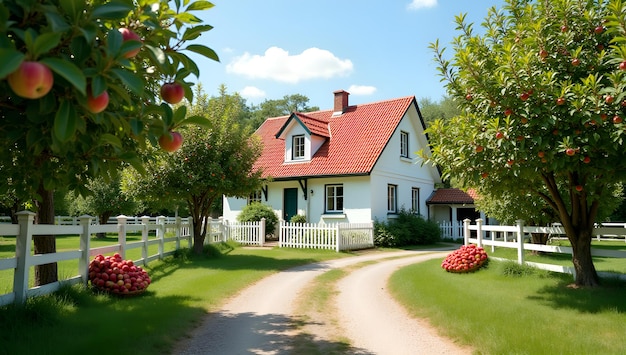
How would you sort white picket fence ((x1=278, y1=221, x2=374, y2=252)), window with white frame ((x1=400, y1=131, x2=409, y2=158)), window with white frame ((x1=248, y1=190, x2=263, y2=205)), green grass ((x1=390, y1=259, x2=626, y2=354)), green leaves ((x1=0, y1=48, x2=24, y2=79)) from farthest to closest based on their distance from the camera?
window with white frame ((x1=248, y1=190, x2=263, y2=205)), window with white frame ((x1=400, y1=131, x2=409, y2=158)), white picket fence ((x1=278, y1=221, x2=374, y2=252)), green grass ((x1=390, y1=259, x2=626, y2=354)), green leaves ((x1=0, y1=48, x2=24, y2=79))

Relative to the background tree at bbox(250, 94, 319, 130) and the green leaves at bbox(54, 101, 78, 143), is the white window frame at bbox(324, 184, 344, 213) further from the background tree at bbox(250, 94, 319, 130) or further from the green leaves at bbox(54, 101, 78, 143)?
the background tree at bbox(250, 94, 319, 130)

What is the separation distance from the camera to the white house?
21.4 metres

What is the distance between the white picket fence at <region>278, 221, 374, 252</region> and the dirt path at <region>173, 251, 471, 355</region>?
7623 mm

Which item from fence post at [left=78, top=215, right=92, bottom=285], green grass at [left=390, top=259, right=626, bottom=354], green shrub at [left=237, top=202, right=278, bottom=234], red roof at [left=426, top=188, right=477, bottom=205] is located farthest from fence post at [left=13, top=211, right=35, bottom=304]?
red roof at [left=426, top=188, right=477, bottom=205]

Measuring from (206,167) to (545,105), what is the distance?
1003 cm

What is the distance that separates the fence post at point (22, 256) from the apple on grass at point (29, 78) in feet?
17.3

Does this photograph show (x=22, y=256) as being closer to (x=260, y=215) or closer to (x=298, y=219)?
(x=260, y=215)

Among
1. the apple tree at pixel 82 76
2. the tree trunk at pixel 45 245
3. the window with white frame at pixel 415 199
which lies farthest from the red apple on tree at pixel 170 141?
the window with white frame at pixel 415 199

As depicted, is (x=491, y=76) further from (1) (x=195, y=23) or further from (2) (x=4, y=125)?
(2) (x=4, y=125)

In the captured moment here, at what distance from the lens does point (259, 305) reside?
8234 mm

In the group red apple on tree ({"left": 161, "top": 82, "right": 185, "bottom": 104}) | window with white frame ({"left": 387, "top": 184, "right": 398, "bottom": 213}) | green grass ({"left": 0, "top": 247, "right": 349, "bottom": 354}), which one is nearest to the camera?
red apple on tree ({"left": 161, "top": 82, "right": 185, "bottom": 104})

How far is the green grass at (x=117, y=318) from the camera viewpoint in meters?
4.98

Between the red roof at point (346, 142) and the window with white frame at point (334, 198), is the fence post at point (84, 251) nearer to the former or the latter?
the red roof at point (346, 142)

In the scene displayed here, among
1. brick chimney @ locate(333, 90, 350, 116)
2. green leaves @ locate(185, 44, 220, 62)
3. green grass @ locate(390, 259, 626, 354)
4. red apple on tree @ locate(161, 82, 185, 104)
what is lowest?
green grass @ locate(390, 259, 626, 354)
